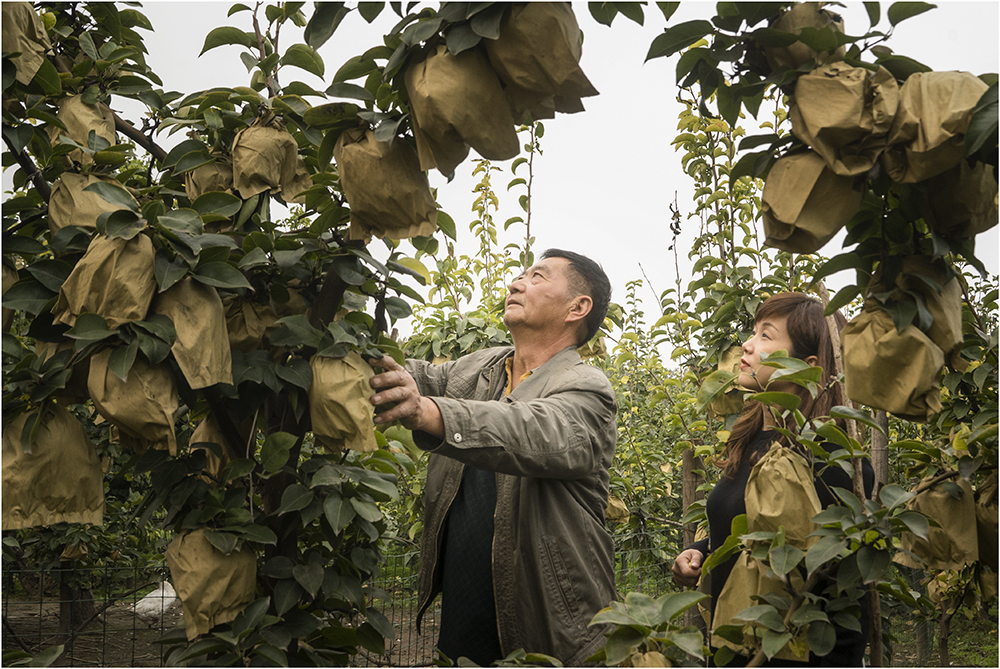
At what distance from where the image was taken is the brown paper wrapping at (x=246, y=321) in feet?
4.24

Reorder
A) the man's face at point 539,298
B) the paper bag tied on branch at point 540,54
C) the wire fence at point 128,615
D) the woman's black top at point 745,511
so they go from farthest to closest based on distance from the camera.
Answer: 1. the wire fence at point 128,615
2. the man's face at point 539,298
3. the woman's black top at point 745,511
4. the paper bag tied on branch at point 540,54

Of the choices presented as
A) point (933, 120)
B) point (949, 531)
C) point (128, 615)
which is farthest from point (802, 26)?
point (128, 615)

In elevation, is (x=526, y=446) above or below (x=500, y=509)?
above

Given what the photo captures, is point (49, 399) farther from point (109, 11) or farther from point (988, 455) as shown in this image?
point (988, 455)

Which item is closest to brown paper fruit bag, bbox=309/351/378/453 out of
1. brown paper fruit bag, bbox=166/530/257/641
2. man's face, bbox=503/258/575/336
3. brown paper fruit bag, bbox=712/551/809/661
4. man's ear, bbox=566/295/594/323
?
brown paper fruit bag, bbox=166/530/257/641

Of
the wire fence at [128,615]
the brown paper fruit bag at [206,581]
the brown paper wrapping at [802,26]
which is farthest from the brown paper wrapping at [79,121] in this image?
the wire fence at [128,615]

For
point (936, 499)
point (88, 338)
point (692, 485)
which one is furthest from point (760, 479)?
point (692, 485)

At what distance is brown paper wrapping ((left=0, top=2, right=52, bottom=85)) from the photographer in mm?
1149

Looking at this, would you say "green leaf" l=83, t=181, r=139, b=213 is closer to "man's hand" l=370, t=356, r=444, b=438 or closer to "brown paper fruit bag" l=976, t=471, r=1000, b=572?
"man's hand" l=370, t=356, r=444, b=438

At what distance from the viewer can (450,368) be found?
2.29m

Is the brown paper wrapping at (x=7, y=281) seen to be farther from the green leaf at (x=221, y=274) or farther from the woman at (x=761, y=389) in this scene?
the woman at (x=761, y=389)

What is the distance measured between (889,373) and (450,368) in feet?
4.78

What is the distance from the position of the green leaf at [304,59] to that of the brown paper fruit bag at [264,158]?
14 cm

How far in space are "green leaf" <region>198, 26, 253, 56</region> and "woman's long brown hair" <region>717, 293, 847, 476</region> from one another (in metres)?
1.44
